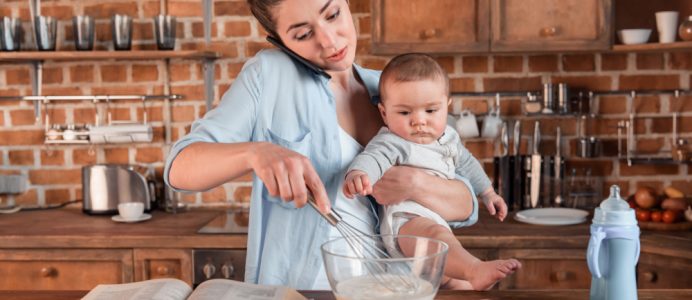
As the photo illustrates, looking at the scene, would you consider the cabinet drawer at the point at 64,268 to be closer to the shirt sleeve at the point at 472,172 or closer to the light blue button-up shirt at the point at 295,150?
the light blue button-up shirt at the point at 295,150

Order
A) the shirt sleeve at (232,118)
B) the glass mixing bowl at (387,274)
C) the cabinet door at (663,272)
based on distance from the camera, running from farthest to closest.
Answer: the cabinet door at (663,272), the shirt sleeve at (232,118), the glass mixing bowl at (387,274)

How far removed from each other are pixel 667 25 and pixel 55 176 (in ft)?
8.38

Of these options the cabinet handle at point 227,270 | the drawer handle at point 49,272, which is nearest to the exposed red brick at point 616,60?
the cabinet handle at point 227,270

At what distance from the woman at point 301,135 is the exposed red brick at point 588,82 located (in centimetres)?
145

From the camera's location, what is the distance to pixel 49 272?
2715mm

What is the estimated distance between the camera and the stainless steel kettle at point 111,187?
3018 millimetres

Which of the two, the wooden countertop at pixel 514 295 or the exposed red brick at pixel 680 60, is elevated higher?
the exposed red brick at pixel 680 60

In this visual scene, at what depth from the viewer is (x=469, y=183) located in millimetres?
1881

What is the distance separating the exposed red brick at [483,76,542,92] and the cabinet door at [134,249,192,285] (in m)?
1.37

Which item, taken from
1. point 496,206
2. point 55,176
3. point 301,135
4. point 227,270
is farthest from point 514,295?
point 55,176

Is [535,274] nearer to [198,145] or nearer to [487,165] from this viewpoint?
[487,165]

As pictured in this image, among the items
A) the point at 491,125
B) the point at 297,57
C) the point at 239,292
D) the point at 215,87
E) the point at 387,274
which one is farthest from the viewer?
the point at 215,87

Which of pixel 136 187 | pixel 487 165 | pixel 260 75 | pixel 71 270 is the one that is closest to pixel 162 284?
pixel 260 75

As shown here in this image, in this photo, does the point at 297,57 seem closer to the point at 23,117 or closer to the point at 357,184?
the point at 357,184
